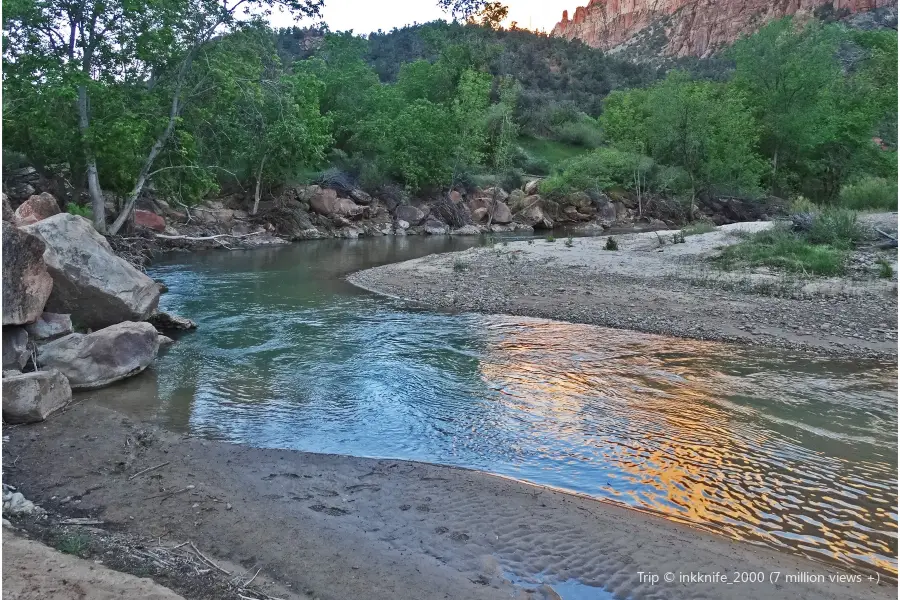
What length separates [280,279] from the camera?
66.7 feet

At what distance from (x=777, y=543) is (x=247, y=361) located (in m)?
8.43

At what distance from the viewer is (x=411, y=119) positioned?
45.3m

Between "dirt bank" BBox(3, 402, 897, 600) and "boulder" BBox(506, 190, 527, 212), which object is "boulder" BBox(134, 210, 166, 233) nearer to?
"dirt bank" BBox(3, 402, 897, 600)

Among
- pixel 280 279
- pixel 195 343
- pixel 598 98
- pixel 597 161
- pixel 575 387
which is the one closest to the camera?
pixel 575 387

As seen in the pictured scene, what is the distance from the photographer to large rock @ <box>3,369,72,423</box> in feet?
23.9

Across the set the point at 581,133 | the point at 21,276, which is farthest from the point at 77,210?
the point at 581,133

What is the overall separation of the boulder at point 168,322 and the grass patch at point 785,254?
14737 mm

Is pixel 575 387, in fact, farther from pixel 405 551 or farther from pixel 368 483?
pixel 405 551

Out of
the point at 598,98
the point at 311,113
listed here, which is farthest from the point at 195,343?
the point at 598,98

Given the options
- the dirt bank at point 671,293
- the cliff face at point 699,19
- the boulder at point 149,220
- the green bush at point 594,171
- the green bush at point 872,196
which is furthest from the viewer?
the cliff face at point 699,19

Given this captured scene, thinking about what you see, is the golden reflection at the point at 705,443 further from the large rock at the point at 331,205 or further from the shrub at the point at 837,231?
the large rock at the point at 331,205

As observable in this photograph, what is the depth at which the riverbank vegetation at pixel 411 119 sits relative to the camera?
750 inches

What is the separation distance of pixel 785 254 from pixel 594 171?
2878 centimetres

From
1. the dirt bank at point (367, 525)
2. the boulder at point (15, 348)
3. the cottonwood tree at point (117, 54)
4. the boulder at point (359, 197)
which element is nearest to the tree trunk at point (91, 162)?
the cottonwood tree at point (117, 54)
